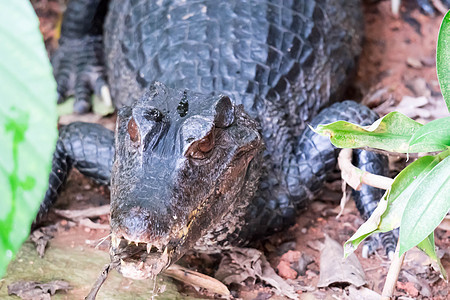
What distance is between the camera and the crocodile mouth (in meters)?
1.90

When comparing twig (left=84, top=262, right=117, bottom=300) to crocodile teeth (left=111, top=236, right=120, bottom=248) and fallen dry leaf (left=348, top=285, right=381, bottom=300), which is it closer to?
crocodile teeth (left=111, top=236, right=120, bottom=248)

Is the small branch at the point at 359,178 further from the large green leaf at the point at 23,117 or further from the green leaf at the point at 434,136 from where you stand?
the large green leaf at the point at 23,117

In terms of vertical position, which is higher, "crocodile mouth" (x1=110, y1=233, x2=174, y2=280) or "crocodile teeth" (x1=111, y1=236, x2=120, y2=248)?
"crocodile teeth" (x1=111, y1=236, x2=120, y2=248)

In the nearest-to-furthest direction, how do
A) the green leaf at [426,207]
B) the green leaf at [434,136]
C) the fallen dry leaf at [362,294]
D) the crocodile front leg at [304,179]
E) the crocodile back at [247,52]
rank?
1. the green leaf at [426,207]
2. the green leaf at [434,136]
3. the fallen dry leaf at [362,294]
4. the crocodile front leg at [304,179]
5. the crocodile back at [247,52]

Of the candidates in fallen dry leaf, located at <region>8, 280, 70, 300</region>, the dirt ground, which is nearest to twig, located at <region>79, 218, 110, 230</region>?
the dirt ground

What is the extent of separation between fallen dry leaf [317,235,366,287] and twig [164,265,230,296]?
436 mm

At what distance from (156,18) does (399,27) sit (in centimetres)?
198

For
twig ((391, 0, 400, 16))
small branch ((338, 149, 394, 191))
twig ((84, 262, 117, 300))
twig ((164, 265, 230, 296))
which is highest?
twig ((391, 0, 400, 16))

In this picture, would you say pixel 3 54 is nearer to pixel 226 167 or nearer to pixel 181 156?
pixel 181 156

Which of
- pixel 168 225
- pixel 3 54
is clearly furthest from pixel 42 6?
pixel 3 54

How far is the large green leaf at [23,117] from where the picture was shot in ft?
1.84

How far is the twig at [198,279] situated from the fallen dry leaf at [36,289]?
1.52 feet

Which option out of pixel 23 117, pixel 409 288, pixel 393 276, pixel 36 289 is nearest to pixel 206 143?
pixel 393 276

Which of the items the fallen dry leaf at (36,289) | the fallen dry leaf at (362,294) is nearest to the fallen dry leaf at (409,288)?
the fallen dry leaf at (362,294)
